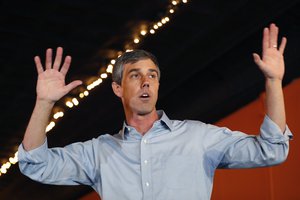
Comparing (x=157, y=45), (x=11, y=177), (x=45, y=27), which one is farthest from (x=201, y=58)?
(x=11, y=177)

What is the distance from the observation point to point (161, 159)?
5.95 feet

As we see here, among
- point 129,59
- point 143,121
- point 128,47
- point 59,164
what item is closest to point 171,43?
point 128,47

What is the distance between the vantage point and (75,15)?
15.4 feet

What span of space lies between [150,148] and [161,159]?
2.0 inches

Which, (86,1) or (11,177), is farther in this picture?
(11,177)

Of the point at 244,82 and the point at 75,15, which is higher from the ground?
the point at 75,15

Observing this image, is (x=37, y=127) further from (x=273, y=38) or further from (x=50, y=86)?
(x=273, y=38)

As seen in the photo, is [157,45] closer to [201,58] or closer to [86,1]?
[201,58]

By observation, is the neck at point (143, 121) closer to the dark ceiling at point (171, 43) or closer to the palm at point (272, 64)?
the palm at point (272, 64)

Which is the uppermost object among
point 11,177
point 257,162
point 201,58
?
point 201,58

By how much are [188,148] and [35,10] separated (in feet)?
9.95

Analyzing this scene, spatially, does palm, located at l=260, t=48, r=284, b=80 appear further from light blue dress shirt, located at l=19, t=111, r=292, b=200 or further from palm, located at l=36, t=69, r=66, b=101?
palm, located at l=36, t=69, r=66, b=101

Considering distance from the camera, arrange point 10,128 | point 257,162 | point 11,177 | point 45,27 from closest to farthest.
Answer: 1. point 257,162
2. point 45,27
3. point 10,128
4. point 11,177

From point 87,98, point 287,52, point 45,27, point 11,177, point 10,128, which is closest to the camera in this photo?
point 287,52
